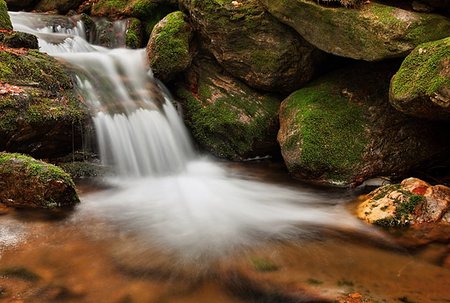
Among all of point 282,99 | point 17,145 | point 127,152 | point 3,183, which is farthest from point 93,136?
point 282,99

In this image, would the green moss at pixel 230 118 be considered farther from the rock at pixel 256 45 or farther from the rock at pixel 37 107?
the rock at pixel 37 107

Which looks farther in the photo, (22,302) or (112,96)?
(112,96)

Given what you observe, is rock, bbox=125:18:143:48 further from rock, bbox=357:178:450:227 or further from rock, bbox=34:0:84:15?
rock, bbox=357:178:450:227

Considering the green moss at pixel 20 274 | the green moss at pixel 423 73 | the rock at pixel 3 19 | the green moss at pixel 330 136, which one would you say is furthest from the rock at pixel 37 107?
the green moss at pixel 423 73

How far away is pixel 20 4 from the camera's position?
12.9 metres

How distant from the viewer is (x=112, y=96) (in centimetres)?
756

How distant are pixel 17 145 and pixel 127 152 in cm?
190

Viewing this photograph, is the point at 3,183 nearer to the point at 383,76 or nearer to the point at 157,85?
the point at 157,85

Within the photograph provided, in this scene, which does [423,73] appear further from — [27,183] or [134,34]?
[134,34]

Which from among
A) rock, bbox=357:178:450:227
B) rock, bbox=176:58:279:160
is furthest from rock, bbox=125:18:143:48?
rock, bbox=357:178:450:227

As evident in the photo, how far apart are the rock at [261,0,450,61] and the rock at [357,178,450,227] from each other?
202 cm

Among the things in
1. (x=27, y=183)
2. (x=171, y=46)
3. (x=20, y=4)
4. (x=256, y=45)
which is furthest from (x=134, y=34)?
(x=27, y=183)

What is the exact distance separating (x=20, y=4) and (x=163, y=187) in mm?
10395

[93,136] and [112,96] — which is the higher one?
[112,96]
